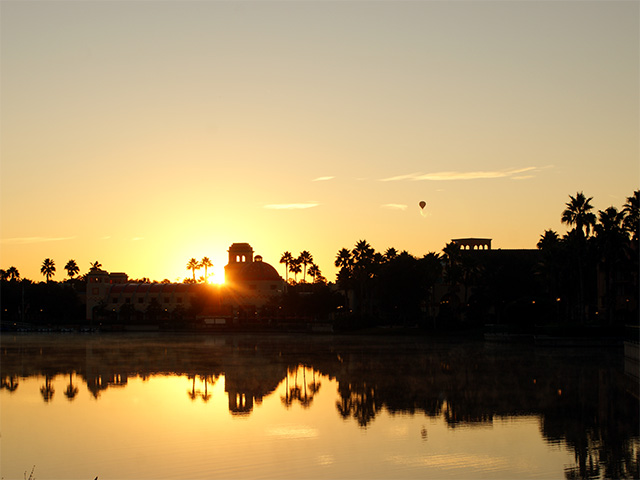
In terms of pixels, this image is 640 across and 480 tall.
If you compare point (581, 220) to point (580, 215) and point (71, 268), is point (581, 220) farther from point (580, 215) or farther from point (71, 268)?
point (71, 268)

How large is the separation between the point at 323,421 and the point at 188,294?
138m

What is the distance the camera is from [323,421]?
2894 centimetres

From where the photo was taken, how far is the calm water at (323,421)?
70.5 feet

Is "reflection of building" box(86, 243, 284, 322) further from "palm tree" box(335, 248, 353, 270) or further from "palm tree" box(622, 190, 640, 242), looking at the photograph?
"palm tree" box(622, 190, 640, 242)

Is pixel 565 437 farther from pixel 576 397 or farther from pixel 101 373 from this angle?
pixel 101 373

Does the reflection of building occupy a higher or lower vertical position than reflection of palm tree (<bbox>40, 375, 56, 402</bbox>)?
higher

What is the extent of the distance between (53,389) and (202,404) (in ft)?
33.2

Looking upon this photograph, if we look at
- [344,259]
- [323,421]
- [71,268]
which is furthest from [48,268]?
[323,421]

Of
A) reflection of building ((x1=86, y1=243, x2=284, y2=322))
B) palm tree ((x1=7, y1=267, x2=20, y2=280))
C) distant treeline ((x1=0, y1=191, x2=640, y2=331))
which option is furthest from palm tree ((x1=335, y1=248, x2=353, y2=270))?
palm tree ((x1=7, y1=267, x2=20, y2=280))

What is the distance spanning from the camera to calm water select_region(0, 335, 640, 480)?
2150cm

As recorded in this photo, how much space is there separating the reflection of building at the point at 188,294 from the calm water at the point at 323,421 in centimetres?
10491

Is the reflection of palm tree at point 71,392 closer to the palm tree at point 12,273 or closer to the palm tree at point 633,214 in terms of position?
the palm tree at point 633,214

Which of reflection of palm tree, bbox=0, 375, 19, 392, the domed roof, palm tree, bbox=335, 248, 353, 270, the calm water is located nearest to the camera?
the calm water

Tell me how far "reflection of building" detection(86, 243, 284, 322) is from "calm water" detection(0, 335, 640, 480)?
4130 inches
